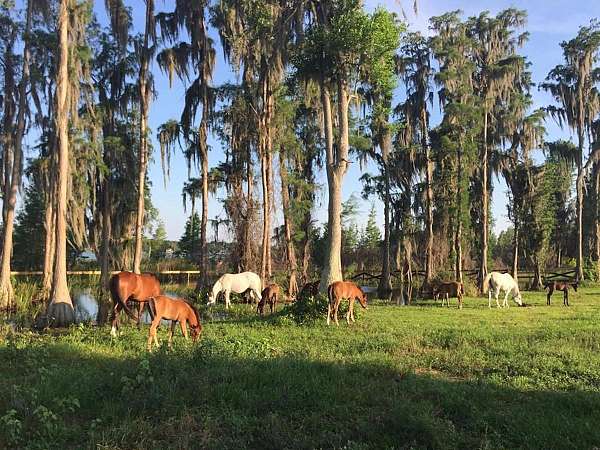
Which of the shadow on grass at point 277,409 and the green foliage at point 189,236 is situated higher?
the green foliage at point 189,236

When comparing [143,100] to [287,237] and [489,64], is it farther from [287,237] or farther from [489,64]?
[489,64]

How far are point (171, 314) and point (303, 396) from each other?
4.69 metres

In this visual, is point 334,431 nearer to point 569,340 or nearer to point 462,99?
point 569,340

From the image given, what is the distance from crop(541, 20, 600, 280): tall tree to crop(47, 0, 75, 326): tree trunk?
106ft

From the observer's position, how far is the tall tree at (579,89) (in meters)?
34.3

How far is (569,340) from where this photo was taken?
10.8 meters

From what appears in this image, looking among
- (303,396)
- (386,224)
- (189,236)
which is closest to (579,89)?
(386,224)

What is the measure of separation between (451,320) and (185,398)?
36.2 feet

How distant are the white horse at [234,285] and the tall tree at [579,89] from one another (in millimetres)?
24623

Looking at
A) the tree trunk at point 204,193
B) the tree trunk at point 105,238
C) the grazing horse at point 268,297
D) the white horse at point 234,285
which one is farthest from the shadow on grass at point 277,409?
the tree trunk at point 105,238

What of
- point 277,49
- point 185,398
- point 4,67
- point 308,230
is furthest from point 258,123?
point 185,398

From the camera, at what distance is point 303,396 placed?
6465 millimetres

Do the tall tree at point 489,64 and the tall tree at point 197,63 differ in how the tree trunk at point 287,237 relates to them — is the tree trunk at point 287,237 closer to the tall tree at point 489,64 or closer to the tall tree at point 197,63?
the tall tree at point 197,63

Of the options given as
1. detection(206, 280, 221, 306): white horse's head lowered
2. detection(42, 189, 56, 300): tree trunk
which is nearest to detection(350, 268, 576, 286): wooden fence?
detection(206, 280, 221, 306): white horse's head lowered
